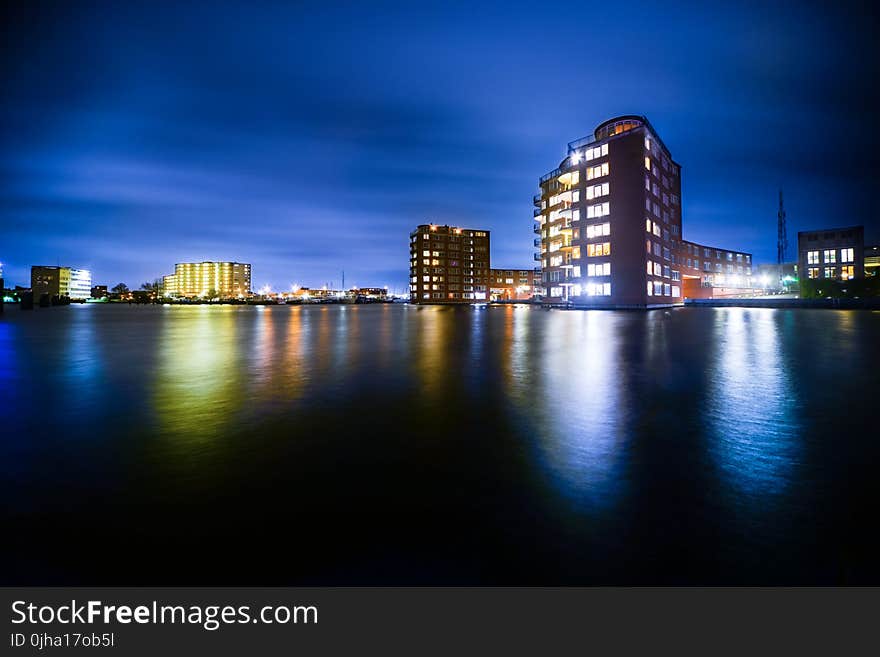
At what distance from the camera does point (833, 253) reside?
89.2 metres

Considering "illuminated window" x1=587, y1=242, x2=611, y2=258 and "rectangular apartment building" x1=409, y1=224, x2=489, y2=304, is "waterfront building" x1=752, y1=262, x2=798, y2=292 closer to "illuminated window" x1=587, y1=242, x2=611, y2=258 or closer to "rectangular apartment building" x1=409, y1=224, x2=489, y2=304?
"rectangular apartment building" x1=409, y1=224, x2=489, y2=304

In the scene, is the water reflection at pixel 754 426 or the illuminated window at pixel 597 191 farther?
the illuminated window at pixel 597 191

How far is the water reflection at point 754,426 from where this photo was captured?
4.34m

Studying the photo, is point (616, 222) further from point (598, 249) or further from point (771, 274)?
point (771, 274)

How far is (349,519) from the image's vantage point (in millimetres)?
3574

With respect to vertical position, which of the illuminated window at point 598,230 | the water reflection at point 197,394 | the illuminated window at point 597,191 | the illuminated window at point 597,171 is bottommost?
the water reflection at point 197,394

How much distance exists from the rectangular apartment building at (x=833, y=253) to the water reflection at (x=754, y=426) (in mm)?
97512

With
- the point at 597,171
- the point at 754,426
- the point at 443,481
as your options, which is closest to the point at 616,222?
→ the point at 597,171

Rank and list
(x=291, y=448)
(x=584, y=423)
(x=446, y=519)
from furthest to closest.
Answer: (x=584, y=423) → (x=291, y=448) → (x=446, y=519)

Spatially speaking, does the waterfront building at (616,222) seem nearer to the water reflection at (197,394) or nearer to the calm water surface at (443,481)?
the calm water surface at (443,481)

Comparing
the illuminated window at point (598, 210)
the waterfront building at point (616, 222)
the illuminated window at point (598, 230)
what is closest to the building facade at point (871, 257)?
the waterfront building at point (616, 222)
